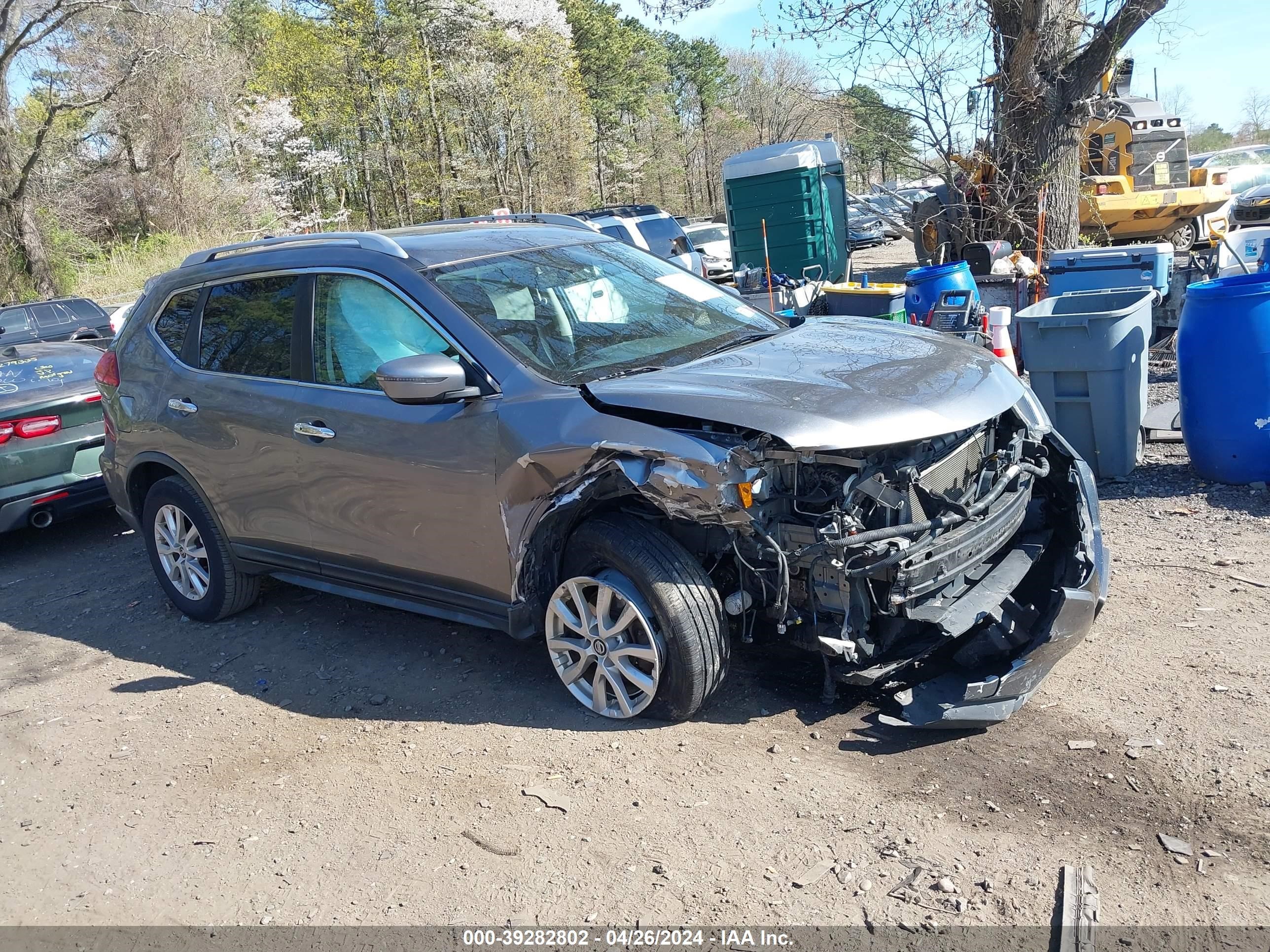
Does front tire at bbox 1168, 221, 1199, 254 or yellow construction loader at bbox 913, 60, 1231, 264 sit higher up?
yellow construction loader at bbox 913, 60, 1231, 264

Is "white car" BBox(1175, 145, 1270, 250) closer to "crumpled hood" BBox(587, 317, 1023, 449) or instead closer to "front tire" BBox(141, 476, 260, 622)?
"crumpled hood" BBox(587, 317, 1023, 449)

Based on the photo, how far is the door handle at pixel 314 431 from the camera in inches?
174

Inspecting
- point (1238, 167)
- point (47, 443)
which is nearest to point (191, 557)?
point (47, 443)

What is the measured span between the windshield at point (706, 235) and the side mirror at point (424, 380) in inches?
871

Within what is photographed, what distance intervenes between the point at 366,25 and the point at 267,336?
36.9 meters

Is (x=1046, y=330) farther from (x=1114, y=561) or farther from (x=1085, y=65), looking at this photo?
(x=1085, y=65)

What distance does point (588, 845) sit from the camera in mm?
3271

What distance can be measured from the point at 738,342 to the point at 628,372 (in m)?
0.68

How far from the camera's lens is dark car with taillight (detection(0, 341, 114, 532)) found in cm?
687

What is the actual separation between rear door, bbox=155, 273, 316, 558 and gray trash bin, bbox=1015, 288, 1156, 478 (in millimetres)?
4292

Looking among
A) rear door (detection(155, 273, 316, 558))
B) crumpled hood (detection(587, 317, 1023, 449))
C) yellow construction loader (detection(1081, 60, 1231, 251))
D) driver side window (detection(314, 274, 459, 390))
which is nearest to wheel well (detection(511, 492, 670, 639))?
crumpled hood (detection(587, 317, 1023, 449))

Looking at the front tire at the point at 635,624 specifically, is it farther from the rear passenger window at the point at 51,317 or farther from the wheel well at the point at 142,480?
the rear passenger window at the point at 51,317

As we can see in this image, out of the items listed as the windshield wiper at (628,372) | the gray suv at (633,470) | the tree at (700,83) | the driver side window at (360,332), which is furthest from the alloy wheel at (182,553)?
the tree at (700,83)

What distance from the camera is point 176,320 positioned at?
5.39 meters
